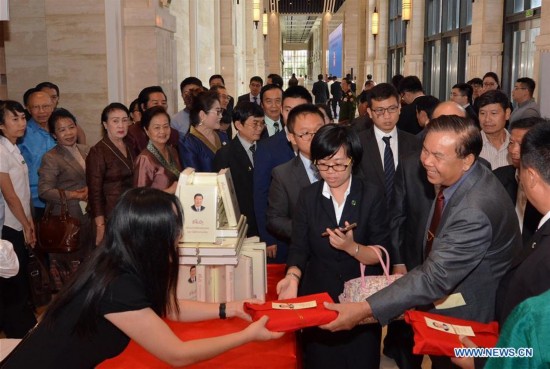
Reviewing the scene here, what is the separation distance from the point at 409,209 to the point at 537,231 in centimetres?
168

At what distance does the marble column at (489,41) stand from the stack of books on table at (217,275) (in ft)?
27.8

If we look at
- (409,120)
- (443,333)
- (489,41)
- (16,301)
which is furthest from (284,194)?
(489,41)

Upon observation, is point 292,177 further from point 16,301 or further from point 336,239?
point 16,301

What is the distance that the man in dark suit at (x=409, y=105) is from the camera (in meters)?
7.01

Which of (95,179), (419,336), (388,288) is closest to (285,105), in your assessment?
(95,179)

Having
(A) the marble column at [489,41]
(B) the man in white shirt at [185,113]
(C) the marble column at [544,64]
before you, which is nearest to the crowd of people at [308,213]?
(B) the man in white shirt at [185,113]

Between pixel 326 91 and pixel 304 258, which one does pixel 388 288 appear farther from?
pixel 326 91

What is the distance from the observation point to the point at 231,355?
8.59 feet

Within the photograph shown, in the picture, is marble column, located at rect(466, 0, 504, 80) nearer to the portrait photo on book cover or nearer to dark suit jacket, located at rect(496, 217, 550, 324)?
the portrait photo on book cover

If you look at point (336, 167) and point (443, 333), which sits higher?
point (336, 167)

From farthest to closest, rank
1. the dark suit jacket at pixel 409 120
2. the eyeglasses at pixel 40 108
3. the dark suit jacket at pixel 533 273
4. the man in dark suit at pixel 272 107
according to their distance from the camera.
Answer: the dark suit jacket at pixel 409 120 < the man in dark suit at pixel 272 107 < the eyeglasses at pixel 40 108 < the dark suit jacket at pixel 533 273

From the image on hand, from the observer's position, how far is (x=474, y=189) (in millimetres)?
2533

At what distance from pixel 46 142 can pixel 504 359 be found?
15.5 ft

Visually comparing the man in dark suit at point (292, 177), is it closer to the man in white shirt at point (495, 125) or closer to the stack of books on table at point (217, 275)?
the stack of books on table at point (217, 275)
